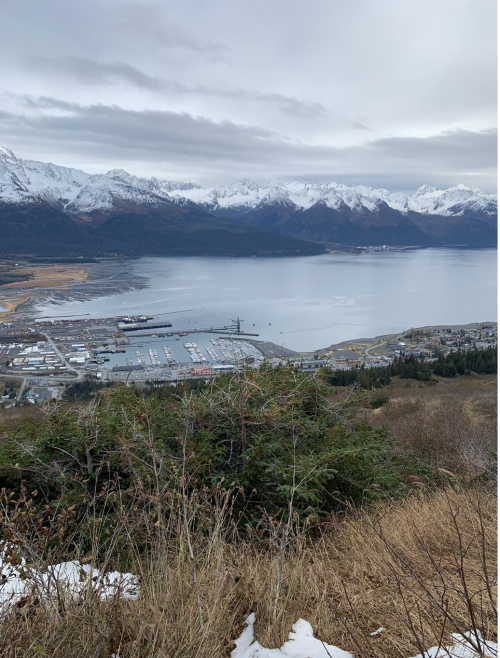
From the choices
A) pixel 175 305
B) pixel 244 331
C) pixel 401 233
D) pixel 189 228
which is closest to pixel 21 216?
pixel 189 228

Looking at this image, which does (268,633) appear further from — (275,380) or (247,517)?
(275,380)

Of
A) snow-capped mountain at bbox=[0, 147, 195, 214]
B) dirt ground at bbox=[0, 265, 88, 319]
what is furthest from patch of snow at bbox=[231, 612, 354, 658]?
snow-capped mountain at bbox=[0, 147, 195, 214]

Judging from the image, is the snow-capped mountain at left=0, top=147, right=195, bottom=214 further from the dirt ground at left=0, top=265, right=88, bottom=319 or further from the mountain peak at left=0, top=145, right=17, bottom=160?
the dirt ground at left=0, top=265, right=88, bottom=319

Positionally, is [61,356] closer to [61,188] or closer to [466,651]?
[466,651]

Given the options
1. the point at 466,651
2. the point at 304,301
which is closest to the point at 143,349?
the point at 304,301

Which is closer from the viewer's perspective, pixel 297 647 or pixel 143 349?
pixel 297 647

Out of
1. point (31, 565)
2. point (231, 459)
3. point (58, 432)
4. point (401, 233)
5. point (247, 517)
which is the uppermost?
point (401, 233)
